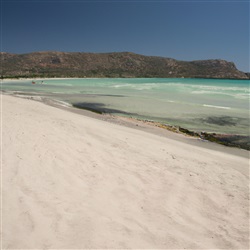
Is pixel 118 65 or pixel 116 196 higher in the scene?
pixel 118 65

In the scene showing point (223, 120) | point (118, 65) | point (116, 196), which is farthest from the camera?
point (118, 65)

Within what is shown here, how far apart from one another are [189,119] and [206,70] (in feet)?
493

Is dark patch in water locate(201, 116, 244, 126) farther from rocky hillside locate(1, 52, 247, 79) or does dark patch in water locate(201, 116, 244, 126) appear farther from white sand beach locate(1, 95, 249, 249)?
rocky hillside locate(1, 52, 247, 79)

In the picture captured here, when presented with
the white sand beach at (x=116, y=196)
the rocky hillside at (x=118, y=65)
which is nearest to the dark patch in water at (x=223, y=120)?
the white sand beach at (x=116, y=196)

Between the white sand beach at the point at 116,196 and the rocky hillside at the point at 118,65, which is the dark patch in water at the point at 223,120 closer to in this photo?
the white sand beach at the point at 116,196

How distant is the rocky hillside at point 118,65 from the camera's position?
122938 mm

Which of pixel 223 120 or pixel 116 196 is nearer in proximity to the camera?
pixel 116 196

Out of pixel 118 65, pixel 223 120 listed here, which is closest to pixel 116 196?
pixel 223 120

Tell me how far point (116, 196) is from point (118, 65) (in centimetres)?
14521

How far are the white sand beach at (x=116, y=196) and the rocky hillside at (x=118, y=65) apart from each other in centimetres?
11390

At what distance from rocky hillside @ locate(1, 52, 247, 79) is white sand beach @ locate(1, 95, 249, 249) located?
114 meters

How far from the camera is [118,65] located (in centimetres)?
14450

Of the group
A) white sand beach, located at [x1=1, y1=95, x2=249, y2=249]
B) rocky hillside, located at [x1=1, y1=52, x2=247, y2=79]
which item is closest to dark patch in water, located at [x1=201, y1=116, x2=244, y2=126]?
white sand beach, located at [x1=1, y1=95, x2=249, y2=249]

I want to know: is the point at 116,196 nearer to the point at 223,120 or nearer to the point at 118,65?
the point at 223,120
